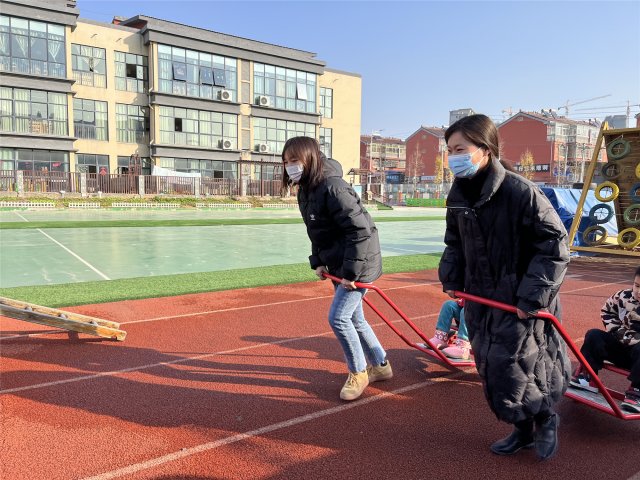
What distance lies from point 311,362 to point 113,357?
6.87 ft

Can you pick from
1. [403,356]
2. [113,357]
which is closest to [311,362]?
[403,356]

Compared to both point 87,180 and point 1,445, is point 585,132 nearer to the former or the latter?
point 87,180

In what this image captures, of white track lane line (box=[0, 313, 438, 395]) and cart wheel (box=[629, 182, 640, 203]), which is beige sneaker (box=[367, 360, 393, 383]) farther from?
cart wheel (box=[629, 182, 640, 203])

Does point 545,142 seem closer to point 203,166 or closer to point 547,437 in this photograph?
point 203,166

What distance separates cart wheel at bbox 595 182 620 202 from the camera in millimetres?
12102

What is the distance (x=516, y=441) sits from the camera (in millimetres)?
3229

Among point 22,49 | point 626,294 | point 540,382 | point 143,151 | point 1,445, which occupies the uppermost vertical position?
point 22,49

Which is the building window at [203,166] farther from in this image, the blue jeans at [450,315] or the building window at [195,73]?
the blue jeans at [450,315]

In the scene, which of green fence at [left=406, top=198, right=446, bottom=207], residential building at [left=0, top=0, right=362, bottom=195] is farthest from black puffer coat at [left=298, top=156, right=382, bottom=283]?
green fence at [left=406, top=198, right=446, bottom=207]

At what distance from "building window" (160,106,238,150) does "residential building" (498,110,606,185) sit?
152 ft

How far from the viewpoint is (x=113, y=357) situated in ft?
16.8

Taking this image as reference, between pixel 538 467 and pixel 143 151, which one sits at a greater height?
pixel 143 151

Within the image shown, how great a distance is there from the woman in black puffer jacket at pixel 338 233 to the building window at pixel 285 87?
142ft

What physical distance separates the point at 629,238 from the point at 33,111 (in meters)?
37.6
